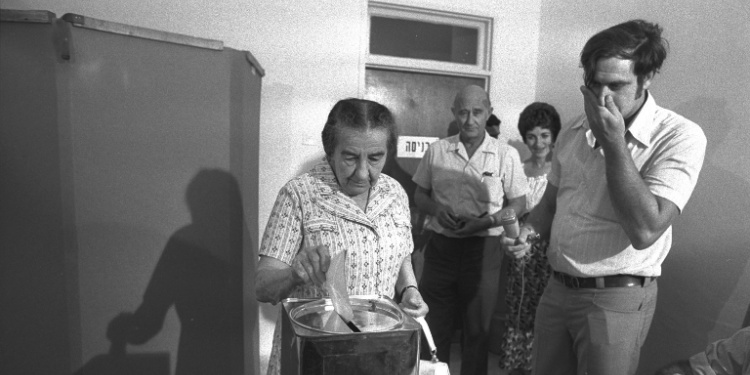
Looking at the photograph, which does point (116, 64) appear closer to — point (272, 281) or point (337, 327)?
point (272, 281)

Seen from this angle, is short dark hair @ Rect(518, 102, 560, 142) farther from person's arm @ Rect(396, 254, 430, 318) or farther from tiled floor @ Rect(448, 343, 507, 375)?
person's arm @ Rect(396, 254, 430, 318)

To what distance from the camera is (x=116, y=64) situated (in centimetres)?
178

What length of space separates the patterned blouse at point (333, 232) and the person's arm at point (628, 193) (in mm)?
665

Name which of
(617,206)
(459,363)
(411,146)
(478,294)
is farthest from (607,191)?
(459,363)

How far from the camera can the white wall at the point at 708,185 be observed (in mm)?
1931

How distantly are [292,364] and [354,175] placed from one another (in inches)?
22.9

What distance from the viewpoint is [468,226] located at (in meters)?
2.44

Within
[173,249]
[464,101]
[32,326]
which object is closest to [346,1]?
[464,101]

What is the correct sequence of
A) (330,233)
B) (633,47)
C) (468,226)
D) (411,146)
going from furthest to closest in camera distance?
1. (411,146)
2. (468,226)
3. (633,47)
4. (330,233)

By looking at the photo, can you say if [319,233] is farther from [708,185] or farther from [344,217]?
[708,185]

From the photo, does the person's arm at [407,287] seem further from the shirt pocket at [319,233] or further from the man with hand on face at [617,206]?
the man with hand on face at [617,206]

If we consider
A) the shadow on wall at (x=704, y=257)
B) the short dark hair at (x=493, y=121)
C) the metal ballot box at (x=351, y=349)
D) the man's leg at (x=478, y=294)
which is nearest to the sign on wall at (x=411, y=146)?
the short dark hair at (x=493, y=121)

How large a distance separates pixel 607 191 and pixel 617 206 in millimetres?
173

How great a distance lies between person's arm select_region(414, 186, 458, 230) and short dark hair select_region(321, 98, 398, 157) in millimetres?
1185
